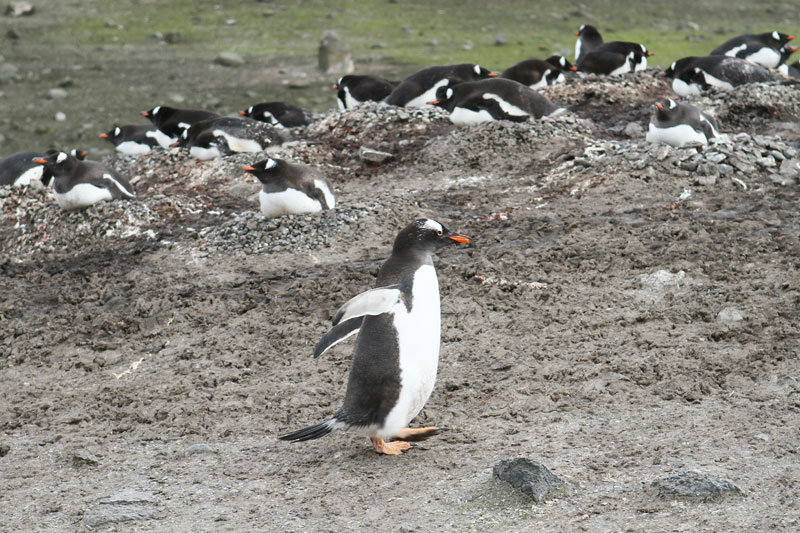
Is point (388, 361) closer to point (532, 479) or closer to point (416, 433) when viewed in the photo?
point (416, 433)

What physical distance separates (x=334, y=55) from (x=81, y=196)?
930cm

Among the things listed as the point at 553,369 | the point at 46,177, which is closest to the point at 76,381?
the point at 553,369

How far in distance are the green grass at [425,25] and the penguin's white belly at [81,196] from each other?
9.66 m

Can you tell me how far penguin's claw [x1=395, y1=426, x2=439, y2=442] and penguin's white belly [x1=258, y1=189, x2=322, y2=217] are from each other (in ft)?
10.1

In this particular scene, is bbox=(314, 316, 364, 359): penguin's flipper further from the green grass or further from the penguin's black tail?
the green grass

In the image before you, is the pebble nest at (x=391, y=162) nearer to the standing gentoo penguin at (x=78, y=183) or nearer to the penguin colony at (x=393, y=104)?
the standing gentoo penguin at (x=78, y=183)

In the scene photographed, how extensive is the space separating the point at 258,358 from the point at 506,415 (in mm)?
1633

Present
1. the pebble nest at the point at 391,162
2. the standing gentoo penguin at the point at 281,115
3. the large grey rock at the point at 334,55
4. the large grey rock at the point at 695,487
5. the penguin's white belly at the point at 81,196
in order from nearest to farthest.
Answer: the large grey rock at the point at 695,487
the pebble nest at the point at 391,162
the penguin's white belly at the point at 81,196
the standing gentoo penguin at the point at 281,115
the large grey rock at the point at 334,55

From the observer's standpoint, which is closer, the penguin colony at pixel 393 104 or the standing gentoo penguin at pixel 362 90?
the penguin colony at pixel 393 104

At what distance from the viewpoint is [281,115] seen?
10.9 metres

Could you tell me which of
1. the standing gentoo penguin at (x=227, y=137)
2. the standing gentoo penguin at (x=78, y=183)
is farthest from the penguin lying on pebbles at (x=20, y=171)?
the standing gentoo penguin at (x=227, y=137)

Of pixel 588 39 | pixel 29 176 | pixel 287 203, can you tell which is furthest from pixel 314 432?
pixel 588 39

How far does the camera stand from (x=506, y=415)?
4328 mm

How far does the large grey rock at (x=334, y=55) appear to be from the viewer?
52.7ft
